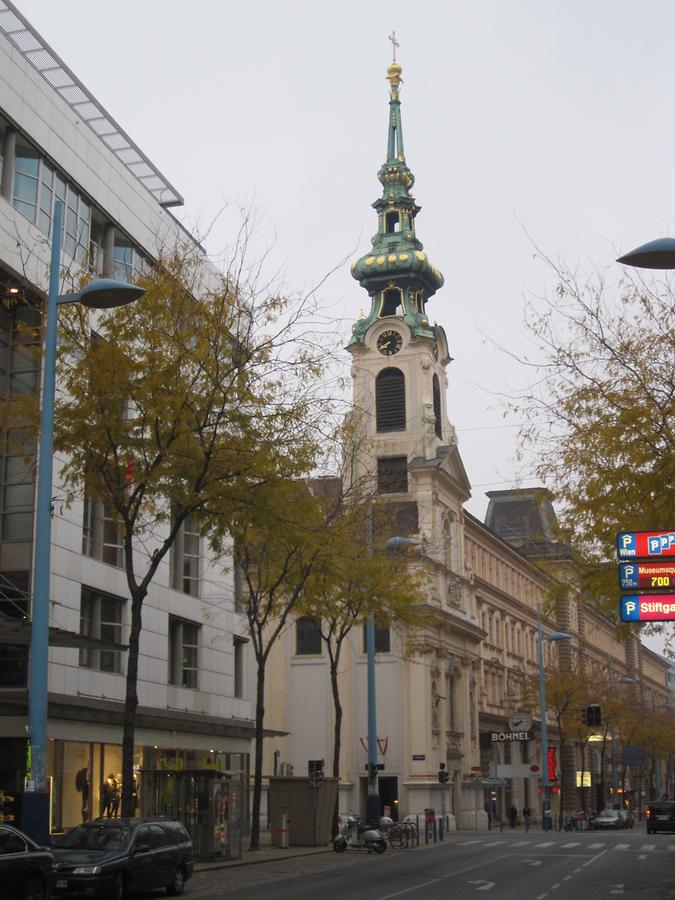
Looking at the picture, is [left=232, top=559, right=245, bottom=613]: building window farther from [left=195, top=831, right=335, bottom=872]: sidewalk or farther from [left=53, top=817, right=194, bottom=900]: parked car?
[left=53, top=817, right=194, bottom=900]: parked car

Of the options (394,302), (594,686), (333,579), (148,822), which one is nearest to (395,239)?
(394,302)

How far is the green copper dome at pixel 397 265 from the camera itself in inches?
2776

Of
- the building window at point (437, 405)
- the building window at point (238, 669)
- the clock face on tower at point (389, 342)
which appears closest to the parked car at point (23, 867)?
the building window at point (238, 669)

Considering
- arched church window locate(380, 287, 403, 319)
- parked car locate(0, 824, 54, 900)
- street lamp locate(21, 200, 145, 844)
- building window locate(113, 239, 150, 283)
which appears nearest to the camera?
parked car locate(0, 824, 54, 900)

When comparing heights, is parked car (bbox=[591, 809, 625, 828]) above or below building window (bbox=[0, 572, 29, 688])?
below

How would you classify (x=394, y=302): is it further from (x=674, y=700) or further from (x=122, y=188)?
(x=674, y=700)

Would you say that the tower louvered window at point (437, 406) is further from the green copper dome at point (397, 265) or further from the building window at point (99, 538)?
the building window at point (99, 538)

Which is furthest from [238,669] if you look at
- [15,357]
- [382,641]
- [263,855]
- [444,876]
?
[444,876]

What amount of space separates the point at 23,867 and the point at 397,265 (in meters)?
57.3

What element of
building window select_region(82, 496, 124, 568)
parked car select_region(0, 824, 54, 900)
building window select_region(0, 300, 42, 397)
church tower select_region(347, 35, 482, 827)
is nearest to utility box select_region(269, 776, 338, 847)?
building window select_region(82, 496, 124, 568)

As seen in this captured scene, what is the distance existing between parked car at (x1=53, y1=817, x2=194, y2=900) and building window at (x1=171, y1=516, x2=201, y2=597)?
19113 mm

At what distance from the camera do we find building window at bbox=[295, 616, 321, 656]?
6550 centimetres

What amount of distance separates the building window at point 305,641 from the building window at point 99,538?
3007 centimetres

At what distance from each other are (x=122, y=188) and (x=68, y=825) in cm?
1944
